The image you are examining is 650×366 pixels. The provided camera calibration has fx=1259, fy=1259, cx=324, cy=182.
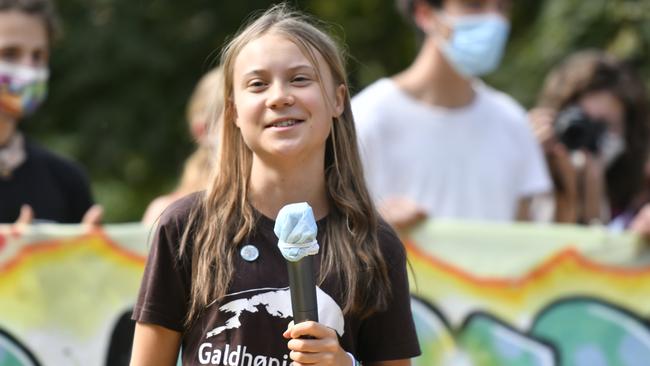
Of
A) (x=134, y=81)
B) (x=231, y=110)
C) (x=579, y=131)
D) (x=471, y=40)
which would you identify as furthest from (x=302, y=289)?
(x=134, y=81)

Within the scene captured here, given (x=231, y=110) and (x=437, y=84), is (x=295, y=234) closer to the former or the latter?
(x=231, y=110)

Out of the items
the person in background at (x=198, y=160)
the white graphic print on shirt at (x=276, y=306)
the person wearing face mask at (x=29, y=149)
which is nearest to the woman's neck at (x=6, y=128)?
the person wearing face mask at (x=29, y=149)

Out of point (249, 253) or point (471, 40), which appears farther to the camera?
point (471, 40)

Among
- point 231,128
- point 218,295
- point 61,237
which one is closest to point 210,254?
point 218,295

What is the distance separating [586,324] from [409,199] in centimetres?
86

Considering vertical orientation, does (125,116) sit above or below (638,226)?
above

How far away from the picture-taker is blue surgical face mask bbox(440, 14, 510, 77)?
17.8 ft

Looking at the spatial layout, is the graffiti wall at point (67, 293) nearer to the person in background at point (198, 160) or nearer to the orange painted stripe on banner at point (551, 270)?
the person in background at point (198, 160)

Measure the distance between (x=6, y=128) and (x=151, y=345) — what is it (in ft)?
7.21

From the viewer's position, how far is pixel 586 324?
4988 mm

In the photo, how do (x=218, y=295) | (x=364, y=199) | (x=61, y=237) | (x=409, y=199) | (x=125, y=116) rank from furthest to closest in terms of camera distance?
(x=125, y=116), (x=409, y=199), (x=61, y=237), (x=364, y=199), (x=218, y=295)

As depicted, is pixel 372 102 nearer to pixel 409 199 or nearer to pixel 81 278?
pixel 409 199

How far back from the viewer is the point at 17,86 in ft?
16.4

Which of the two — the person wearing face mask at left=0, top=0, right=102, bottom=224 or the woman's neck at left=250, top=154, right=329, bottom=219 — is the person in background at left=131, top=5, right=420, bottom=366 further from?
the person wearing face mask at left=0, top=0, right=102, bottom=224
